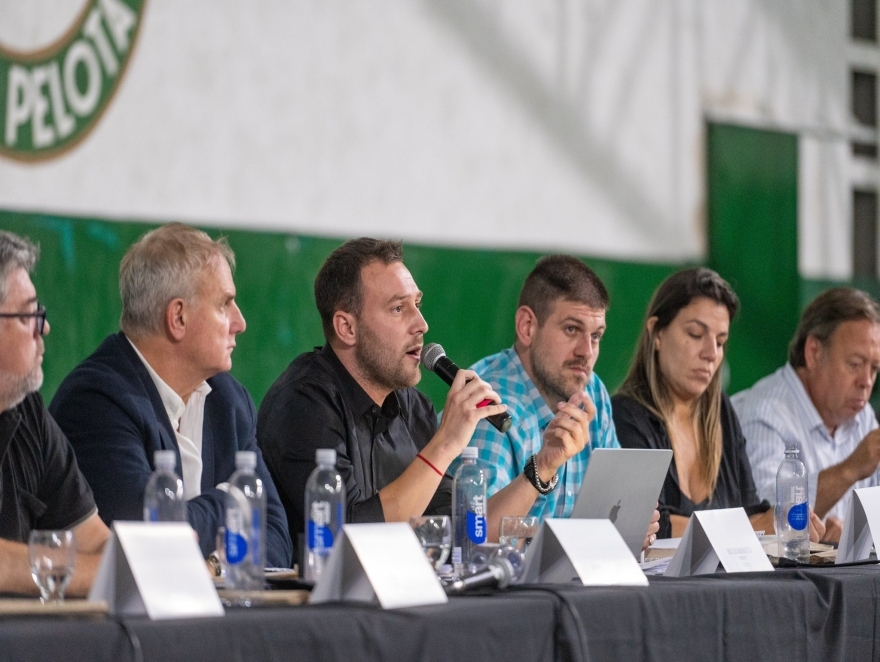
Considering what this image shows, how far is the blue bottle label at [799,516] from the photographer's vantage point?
8.26ft

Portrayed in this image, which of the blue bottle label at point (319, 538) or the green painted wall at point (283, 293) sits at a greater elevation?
the green painted wall at point (283, 293)

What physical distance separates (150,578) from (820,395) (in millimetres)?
2871

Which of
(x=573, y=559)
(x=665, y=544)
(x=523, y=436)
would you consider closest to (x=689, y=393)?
(x=523, y=436)

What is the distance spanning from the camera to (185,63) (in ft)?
16.1

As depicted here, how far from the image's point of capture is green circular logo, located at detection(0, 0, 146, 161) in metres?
4.41

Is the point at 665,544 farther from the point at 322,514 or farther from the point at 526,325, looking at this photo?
the point at 322,514

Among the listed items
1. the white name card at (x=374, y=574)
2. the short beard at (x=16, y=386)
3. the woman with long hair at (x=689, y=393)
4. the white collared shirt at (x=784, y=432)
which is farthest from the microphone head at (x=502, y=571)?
the white collared shirt at (x=784, y=432)

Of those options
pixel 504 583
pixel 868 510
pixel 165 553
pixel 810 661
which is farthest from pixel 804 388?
pixel 165 553

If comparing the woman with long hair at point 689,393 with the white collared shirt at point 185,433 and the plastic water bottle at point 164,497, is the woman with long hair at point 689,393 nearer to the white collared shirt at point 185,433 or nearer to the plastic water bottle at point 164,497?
the white collared shirt at point 185,433

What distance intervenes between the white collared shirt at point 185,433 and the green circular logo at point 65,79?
226 centimetres

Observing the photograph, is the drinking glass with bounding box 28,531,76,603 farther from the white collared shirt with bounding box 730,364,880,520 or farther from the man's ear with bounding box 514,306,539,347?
the white collared shirt with bounding box 730,364,880,520

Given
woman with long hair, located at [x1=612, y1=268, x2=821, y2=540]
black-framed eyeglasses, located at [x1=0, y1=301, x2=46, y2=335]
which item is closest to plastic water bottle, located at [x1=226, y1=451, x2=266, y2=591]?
black-framed eyeglasses, located at [x1=0, y1=301, x2=46, y2=335]

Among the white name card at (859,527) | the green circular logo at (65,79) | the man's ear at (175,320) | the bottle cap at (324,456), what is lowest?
the white name card at (859,527)

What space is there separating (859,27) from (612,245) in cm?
227
